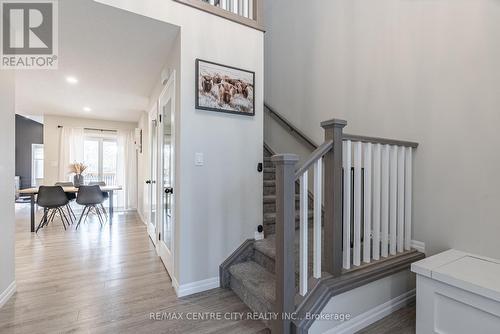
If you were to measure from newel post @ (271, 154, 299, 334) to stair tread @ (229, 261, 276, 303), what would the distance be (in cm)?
30

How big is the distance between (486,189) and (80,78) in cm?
444

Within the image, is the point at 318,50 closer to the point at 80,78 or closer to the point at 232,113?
the point at 232,113

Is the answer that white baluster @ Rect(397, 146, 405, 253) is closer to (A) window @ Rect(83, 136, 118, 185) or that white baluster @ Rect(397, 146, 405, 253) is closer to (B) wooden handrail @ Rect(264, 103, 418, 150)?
(B) wooden handrail @ Rect(264, 103, 418, 150)

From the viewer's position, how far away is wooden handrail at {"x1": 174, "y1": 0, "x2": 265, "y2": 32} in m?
2.16

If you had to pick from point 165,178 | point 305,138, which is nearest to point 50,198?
point 165,178

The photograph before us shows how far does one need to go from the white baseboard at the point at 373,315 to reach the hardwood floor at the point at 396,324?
1.0 inches

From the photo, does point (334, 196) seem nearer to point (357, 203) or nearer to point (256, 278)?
point (357, 203)

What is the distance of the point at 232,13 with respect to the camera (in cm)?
233

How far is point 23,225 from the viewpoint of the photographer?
4609 millimetres

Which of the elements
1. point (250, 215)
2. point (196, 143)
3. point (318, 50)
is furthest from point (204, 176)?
point (318, 50)

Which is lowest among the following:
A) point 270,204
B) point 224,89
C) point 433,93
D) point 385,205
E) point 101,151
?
point 270,204

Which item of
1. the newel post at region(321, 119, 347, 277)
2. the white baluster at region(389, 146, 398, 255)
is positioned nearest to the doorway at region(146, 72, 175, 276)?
the newel post at region(321, 119, 347, 277)

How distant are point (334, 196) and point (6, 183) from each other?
8.60ft

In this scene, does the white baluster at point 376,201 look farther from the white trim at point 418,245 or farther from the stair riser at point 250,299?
the stair riser at point 250,299
